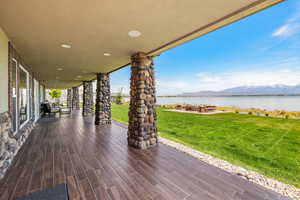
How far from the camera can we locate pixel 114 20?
6.25ft

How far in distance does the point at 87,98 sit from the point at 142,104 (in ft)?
22.8

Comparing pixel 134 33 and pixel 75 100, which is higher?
pixel 134 33

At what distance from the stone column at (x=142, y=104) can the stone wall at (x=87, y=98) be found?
21.3ft

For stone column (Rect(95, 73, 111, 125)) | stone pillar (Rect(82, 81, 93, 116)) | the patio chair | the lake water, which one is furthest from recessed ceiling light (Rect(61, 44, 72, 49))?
the lake water

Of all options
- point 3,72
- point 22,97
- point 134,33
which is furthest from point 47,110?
point 134,33

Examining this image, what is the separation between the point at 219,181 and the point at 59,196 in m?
2.31

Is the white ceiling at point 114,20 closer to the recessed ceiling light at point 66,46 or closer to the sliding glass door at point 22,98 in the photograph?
the recessed ceiling light at point 66,46

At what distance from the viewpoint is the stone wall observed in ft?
29.1

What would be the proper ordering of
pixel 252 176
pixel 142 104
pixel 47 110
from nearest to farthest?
pixel 252 176
pixel 142 104
pixel 47 110

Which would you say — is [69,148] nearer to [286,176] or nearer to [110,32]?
[110,32]

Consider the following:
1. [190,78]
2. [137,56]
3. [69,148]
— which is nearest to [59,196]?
[69,148]

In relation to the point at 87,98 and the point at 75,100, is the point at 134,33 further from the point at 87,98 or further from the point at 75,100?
the point at 75,100

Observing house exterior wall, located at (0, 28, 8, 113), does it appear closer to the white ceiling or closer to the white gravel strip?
the white ceiling

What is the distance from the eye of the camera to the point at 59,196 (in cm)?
168
